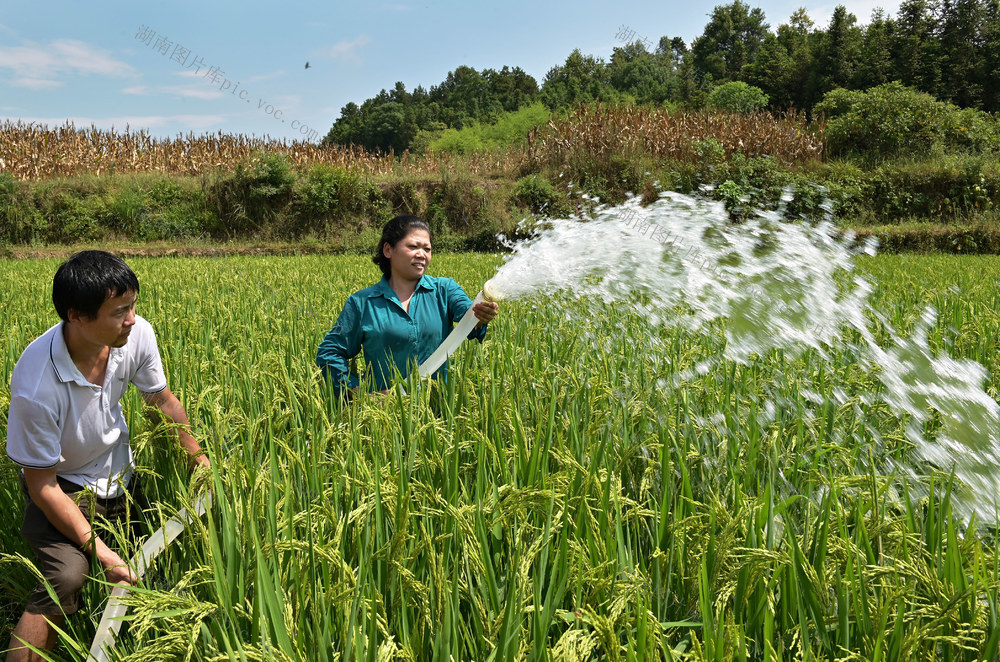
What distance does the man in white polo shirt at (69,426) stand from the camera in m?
1.72

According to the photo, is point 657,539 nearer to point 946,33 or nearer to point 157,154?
point 157,154

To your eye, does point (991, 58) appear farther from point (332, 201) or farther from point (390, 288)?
point (390, 288)

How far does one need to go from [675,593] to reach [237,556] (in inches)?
38.9

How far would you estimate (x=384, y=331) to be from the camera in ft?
9.91

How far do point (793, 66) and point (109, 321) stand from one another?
150 feet

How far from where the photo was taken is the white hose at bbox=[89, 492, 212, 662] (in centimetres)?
129

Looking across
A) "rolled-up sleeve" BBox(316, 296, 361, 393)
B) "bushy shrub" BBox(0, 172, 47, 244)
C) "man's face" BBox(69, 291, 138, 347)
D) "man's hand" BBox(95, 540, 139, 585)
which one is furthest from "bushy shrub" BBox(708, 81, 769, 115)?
"man's hand" BBox(95, 540, 139, 585)

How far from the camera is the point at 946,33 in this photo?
3484cm

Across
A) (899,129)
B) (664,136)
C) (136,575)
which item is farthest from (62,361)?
(899,129)

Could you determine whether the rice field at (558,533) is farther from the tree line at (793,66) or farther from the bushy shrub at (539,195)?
the tree line at (793,66)

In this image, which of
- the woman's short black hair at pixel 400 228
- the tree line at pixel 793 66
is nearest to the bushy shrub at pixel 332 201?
the tree line at pixel 793 66

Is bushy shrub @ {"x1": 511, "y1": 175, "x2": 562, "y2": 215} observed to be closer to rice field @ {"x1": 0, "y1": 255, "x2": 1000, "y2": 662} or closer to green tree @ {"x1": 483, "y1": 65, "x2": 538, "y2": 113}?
rice field @ {"x1": 0, "y1": 255, "x2": 1000, "y2": 662}

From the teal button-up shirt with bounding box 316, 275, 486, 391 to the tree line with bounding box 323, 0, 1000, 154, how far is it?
21.0m

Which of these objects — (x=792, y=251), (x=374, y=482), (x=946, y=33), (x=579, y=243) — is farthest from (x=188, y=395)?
(x=946, y=33)
